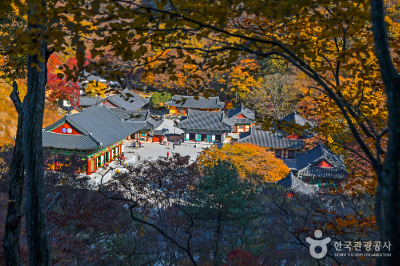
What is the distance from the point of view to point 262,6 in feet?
6.97

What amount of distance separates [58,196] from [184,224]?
172 inches

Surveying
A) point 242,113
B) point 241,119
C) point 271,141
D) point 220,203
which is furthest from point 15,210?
point 242,113

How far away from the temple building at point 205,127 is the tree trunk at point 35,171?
101ft

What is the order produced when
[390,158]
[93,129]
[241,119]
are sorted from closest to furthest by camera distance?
[390,158] → [93,129] → [241,119]

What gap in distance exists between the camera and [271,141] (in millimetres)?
28344

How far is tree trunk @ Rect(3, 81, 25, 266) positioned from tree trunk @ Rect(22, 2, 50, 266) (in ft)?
3.38

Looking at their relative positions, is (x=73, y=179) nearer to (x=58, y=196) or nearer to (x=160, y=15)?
(x=58, y=196)

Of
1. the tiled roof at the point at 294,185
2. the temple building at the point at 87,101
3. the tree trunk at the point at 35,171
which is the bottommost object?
the tiled roof at the point at 294,185

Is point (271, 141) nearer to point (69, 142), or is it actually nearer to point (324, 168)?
point (324, 168)

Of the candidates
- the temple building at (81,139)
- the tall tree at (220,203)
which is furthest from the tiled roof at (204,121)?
the tall tree at (220,203)

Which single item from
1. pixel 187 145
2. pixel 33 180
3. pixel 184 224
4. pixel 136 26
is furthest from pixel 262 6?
pixel 187 145

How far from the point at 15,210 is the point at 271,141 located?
85.6 feet

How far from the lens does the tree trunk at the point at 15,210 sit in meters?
4.01

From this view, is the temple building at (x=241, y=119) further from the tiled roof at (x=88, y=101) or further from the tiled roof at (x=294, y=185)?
the tiled roof at (x=294, y=185)
